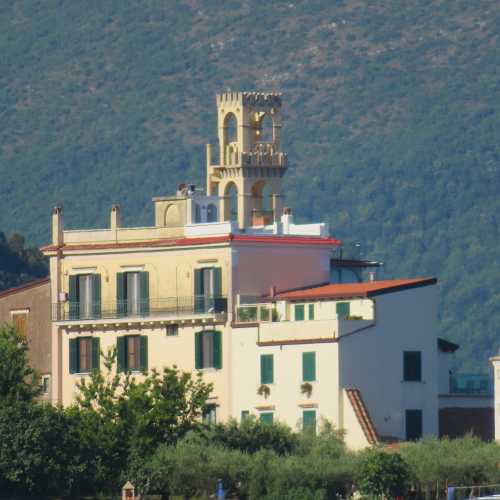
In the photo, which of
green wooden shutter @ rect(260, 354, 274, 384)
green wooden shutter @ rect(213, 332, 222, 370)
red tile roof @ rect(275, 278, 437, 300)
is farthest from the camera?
green wooden shutter @ rect(213, 332, 222, 370)

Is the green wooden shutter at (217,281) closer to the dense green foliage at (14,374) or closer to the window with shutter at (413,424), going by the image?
the dense green foliage at (14,374)

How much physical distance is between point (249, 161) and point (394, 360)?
45.9 ft

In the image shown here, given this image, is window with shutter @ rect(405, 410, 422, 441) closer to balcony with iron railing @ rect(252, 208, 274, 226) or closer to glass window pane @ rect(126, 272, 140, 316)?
glass window pane @ rect(126, 272, 140, 316)

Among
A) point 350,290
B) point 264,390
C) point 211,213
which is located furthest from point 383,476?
point 211,213

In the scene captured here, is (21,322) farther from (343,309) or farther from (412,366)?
(412,366)

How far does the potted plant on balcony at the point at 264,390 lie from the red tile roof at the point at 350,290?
11.3ft

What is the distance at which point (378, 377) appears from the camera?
322 feet

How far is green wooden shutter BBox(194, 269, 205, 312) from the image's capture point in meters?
101

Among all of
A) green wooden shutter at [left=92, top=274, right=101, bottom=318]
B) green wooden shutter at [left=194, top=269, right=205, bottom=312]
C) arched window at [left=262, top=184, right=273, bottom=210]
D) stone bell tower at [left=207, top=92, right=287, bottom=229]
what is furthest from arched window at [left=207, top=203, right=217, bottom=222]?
green wooden shutter at [left=194, top=269, right=205, bottom=312]

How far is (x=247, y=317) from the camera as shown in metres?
99.9

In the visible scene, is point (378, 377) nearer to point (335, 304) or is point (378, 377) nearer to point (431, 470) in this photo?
point (335, 304)

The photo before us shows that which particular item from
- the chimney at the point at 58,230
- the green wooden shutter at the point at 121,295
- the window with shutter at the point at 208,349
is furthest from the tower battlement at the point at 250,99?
the window with shutter at the point at 208,349

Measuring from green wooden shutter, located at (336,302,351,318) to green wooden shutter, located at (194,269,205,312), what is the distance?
582 cm

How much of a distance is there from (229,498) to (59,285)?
760 inches
